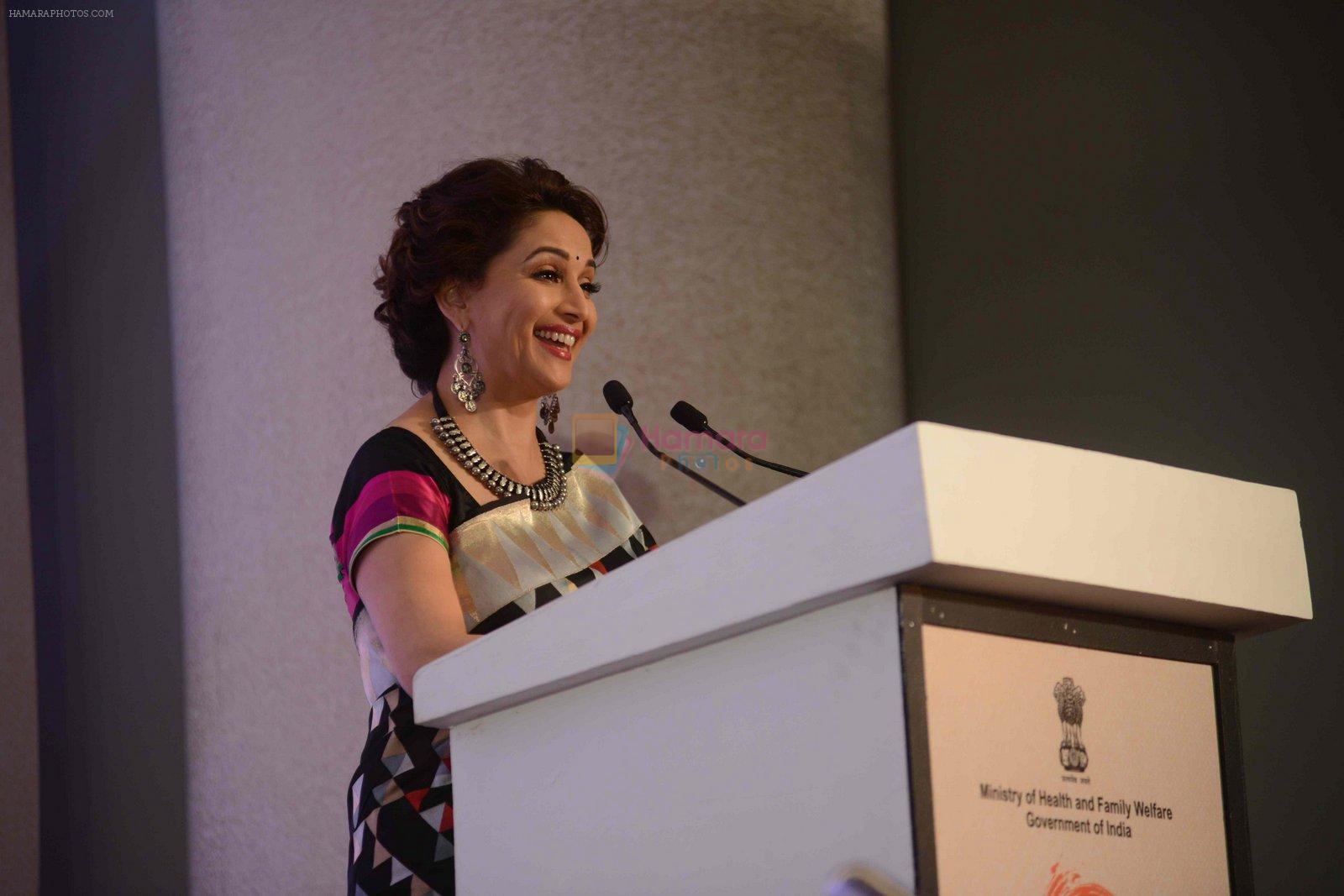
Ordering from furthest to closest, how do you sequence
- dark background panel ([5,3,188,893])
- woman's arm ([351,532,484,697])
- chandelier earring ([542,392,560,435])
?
dark background panel ([5,3,188,893]) → chandelier earring ([542,392,560,435]) → woman's arm ([351,532,484,697])

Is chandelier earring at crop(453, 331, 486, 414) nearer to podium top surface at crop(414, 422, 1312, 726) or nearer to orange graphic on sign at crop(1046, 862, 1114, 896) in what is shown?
podium top surface at crop(414, 422, 1312, 726)

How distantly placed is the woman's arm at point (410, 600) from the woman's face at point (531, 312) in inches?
14.7

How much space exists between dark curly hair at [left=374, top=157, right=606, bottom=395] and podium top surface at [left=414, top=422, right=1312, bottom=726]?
957 millimetres

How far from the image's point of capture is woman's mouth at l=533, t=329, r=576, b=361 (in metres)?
1.68

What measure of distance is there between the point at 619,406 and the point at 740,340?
95 centimetres

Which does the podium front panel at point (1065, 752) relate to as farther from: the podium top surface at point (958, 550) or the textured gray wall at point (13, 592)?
the textured gray wall at point (13, 592)

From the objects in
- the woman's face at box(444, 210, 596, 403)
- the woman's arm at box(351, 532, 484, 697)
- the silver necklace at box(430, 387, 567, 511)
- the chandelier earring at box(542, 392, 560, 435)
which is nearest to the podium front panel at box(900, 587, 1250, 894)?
the woman's arm at box(351, 532, 484, 697)

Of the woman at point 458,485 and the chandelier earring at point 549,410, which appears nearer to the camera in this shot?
the woman at point 458,485

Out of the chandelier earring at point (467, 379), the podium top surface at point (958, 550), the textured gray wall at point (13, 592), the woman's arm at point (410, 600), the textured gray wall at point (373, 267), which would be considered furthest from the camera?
the textured gray wall at point (373, 267)

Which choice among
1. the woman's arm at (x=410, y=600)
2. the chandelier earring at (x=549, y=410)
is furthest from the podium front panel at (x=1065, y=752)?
the chandelier earring at (x=549, y=410)

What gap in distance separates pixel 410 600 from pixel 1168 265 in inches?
60.5

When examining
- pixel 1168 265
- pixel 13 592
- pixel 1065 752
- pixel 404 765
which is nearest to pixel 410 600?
pixel 404 765

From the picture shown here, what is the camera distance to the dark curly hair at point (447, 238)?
170cm

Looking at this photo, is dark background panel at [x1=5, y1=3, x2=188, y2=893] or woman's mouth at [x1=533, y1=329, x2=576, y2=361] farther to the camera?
dark background panel at [x1=5, y1=3, x2=188, y2=893]
